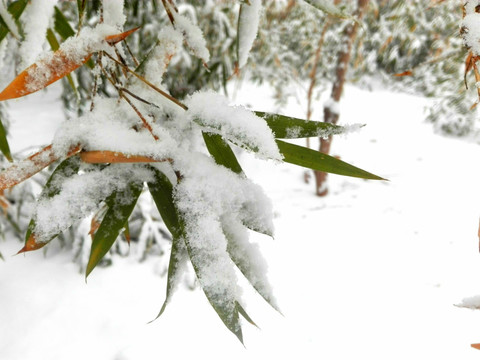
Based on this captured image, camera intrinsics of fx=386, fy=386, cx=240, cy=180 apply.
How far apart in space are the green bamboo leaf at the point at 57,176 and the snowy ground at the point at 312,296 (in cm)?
130

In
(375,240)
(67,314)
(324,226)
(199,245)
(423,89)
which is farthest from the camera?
(423,89)

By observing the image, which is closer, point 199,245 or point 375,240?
point 199,245

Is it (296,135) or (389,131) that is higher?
(296,135)

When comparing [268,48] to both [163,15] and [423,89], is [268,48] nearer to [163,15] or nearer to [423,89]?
[163,15]

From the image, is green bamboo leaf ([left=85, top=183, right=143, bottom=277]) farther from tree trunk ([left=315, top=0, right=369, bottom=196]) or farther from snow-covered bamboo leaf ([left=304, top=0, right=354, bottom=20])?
tree trunk ([left=315, top=0, right=369, bottom=196])

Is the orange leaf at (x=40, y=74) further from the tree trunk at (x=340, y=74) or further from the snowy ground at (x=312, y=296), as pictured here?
the tree trunk at (x=340, y=74)

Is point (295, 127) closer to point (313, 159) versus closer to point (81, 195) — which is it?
point (313, 159)

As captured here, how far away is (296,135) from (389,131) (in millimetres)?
4540

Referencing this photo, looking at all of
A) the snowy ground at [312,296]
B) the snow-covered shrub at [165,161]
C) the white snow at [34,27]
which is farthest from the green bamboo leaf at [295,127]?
the snowy ground at [312,296]

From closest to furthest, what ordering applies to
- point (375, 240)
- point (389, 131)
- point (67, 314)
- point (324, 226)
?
1. point (67, 314)
2. point (375, 240)
3. point (324, 226)
4. point (389, 131)

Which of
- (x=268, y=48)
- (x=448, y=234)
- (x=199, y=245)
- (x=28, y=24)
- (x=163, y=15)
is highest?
(x=28, y=24)

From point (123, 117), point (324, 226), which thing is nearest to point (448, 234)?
point (324, 226)

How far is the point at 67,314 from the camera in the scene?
1661mm

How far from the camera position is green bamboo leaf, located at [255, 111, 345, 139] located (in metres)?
0.39
